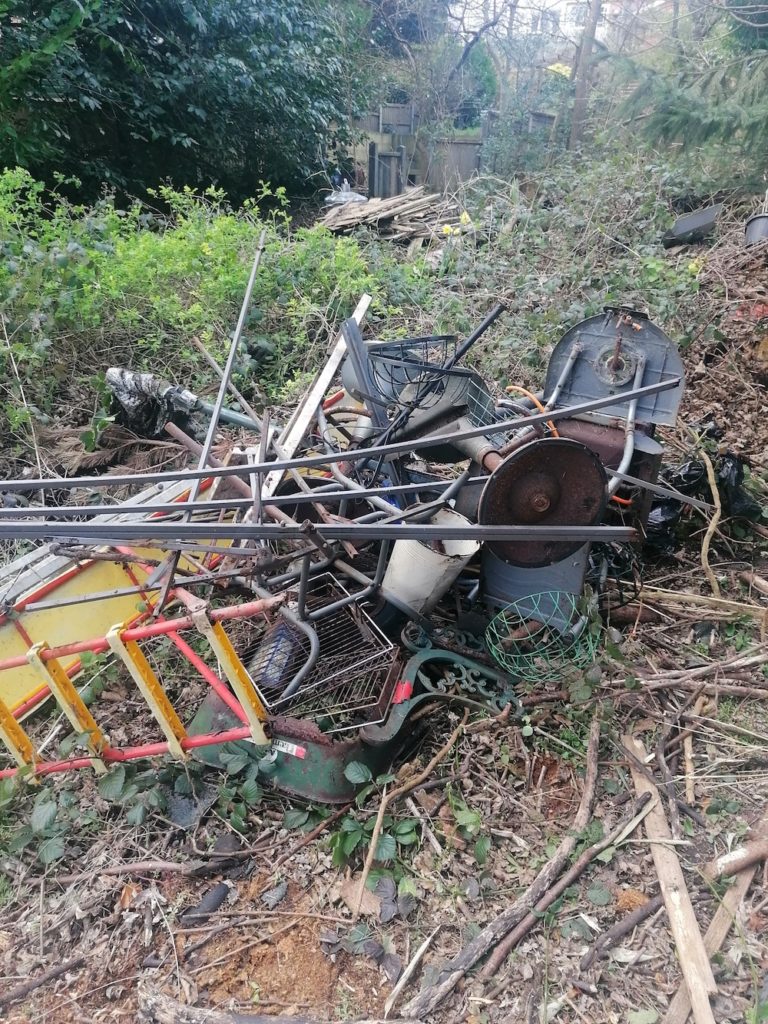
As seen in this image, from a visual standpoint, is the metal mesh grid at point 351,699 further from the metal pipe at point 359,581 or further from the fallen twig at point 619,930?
the fallen twig at point 619,930

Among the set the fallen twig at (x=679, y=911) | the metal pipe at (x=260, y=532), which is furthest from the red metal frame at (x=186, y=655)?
the fallen twig at (x=679, y=911)

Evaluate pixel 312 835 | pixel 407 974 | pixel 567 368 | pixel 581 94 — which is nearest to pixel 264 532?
pixel 312 835

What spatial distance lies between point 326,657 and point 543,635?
105 cm

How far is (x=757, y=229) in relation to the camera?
6.33 metres

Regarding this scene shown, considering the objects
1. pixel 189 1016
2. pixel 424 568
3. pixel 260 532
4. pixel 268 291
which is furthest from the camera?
pixel 268 291

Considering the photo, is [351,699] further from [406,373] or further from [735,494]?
[735,494]

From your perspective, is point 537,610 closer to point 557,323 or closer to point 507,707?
point 507,707

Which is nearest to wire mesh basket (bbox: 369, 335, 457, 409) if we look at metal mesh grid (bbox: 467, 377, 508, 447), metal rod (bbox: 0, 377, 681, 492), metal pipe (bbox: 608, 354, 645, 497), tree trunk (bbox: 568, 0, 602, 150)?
metal mesh grid (bbox: 467, 377, 508, 447)

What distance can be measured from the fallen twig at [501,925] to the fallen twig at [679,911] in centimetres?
23

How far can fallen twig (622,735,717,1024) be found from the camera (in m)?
1.88

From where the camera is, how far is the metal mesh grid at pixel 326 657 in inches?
109

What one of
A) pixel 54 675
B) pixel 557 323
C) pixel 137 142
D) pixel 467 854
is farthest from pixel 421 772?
pixel 137 142

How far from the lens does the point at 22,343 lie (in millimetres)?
4930

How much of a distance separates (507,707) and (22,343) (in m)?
4.49
